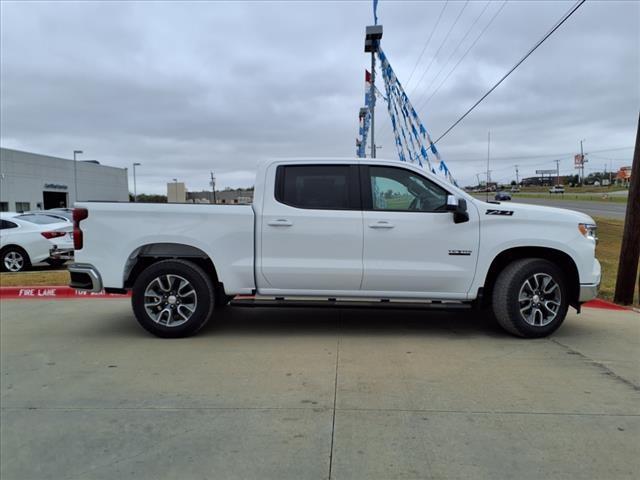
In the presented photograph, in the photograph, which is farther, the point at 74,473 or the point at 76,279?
the point at 76,279

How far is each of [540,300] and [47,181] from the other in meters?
57.8

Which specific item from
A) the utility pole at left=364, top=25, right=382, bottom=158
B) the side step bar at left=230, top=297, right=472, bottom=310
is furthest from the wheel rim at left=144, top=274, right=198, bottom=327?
the utility pole at left=364, top=25, right=382, bottom=158

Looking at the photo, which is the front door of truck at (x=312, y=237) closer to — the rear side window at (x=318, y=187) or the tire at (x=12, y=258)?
the rear side window at (x=318, y=187)

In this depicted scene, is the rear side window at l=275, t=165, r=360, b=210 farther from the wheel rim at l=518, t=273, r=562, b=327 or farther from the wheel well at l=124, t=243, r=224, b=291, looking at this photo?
the wheel rim at l=518, t=273, r=562, b=327

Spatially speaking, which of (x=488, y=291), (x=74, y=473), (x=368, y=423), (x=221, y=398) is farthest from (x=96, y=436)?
(x=488, y=291)

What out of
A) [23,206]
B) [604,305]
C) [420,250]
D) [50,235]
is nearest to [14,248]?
[50,235]

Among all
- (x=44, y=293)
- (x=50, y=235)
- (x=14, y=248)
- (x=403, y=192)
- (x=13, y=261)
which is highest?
(x=403, y=192)

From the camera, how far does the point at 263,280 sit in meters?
5.63

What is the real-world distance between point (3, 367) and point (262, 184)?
3.20 metres

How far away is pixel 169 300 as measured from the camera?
5.62 metres

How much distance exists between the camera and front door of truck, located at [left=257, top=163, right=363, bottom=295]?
217 inches

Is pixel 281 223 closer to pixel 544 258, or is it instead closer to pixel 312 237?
pixel 312 237

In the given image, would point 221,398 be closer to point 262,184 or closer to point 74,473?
point 74,473

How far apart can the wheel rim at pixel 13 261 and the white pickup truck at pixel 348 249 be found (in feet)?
25.3
